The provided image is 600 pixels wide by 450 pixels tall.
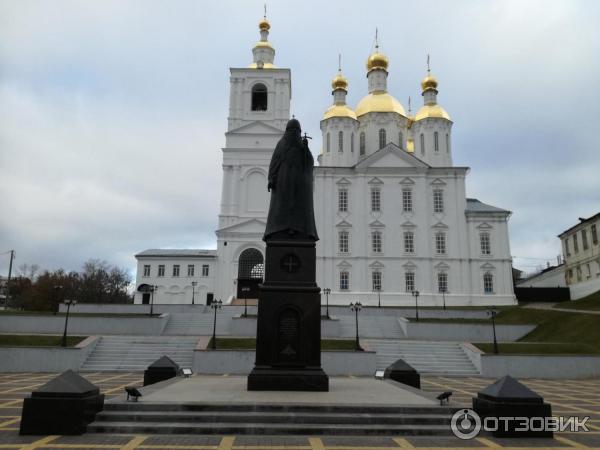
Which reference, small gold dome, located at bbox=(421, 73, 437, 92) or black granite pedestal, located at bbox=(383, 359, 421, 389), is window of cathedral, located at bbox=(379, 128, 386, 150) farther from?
black granite pedestal, located at bbox=(383, 359, 421, 389)

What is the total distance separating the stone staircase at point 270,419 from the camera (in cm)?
902

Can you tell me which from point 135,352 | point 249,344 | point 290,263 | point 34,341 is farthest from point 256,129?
point 290,263

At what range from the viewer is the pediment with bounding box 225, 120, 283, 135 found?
54.0 metres

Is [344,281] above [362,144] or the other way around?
the other way around

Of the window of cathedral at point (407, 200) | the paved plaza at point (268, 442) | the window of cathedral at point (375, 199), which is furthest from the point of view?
the window of cathedral at point (375, 199)

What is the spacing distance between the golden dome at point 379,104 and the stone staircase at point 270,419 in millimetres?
48801

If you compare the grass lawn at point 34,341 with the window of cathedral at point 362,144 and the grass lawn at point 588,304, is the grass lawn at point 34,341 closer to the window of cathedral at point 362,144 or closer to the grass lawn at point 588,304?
the grass lawn at point 588,304

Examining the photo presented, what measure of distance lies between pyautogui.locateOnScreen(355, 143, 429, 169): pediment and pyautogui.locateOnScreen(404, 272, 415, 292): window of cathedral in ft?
36.8

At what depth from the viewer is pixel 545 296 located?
4956cm

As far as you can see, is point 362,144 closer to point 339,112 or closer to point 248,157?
point 339,112

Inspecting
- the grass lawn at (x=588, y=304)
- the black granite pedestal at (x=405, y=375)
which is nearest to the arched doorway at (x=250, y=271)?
the grass lawn at (x=588, y=304)

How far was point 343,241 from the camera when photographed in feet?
160

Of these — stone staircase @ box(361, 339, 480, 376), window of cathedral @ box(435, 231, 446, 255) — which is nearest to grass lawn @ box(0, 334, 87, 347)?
stone staircase @ box(361, 339, 480, 376)

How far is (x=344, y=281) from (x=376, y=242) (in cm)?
513
